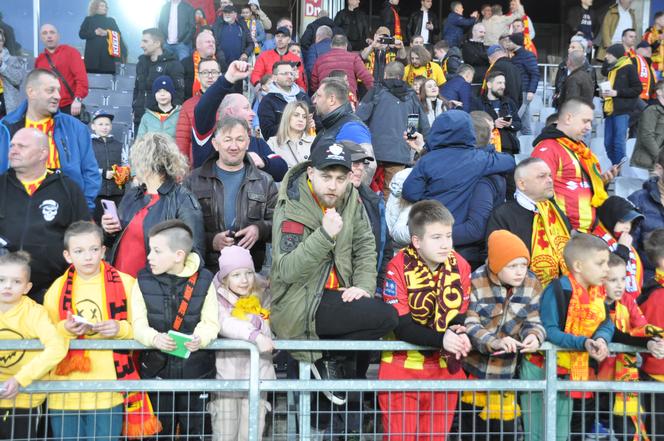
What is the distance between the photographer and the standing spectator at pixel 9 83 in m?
12.6

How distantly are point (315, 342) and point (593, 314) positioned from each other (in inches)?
67.1

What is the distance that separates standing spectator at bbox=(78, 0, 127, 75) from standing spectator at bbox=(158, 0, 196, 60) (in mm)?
793

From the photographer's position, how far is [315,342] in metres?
4.52

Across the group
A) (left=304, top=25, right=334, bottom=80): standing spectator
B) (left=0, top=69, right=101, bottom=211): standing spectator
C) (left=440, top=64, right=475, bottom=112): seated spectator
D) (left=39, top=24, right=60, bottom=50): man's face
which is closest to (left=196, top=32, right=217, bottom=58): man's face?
(left=39, top=24, right=60, bottom=50): man's face

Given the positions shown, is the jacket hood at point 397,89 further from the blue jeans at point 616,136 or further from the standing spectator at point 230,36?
the standing spectator at point 230,36

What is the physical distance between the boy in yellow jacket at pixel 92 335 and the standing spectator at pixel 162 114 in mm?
4034

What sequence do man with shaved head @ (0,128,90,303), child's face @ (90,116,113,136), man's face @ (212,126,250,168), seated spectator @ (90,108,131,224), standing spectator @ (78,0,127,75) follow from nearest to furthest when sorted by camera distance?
man with shaved head @ (0,128,90,303), man's face @ (212,126,250,168), seated spectator @ (90,108,131,224), child's face @ (90,116,113,136), standing spectator @ (78,0,127,75)

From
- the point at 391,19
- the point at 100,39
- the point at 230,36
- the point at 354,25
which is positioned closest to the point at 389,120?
the point at 230,36

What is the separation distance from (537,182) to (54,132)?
10.8ft

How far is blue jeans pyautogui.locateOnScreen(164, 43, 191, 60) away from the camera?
14223 millimetres

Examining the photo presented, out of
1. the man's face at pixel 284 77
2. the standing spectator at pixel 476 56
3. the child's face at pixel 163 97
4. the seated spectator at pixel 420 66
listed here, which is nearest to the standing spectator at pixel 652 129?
the seated spectator at pixel 420 66

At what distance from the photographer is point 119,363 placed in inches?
190

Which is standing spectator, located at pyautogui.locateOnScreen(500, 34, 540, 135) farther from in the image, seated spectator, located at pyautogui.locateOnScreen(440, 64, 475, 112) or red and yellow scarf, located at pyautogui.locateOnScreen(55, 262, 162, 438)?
red and yellow scarf, located at pyautogui.locateOnScreen(55, 262, 162, 438)

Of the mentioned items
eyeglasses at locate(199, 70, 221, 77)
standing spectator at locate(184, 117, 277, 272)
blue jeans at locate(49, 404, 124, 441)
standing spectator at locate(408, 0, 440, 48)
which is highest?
standing spectator at locate(408, 0, 440, 48)
